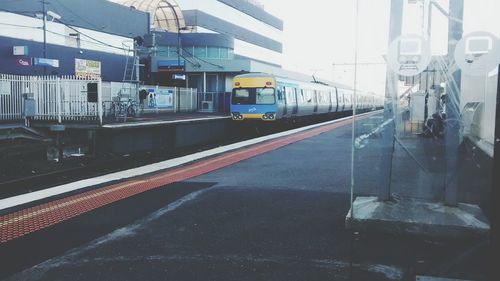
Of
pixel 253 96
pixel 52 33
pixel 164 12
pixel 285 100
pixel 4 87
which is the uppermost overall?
pixel 164 12

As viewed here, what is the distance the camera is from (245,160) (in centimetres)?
987

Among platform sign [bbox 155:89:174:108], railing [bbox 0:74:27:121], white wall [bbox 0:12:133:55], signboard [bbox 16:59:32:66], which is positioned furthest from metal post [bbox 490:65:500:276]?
signboard [bbox 16:59:32:66]

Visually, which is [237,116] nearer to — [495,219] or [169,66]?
[169,66]

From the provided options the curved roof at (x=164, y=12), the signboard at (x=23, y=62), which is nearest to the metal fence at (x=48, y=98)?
the signboard at (x=23, y=62)

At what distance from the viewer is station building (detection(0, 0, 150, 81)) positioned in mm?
29516

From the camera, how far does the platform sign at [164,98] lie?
32.1 meters

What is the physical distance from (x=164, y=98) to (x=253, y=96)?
1052 cm

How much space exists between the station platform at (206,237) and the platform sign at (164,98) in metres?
25.0

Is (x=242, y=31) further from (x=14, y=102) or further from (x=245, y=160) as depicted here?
(x=245, y=160)

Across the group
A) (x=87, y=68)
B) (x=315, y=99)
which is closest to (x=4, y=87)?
(x=87, y=68)

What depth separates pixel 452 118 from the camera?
493 cm

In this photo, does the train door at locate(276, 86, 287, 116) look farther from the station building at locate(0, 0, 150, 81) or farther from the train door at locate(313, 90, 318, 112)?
the station building at locate(0, 0, 150, 81)

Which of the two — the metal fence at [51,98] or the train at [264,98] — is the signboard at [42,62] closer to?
the metal fence at [51,98]

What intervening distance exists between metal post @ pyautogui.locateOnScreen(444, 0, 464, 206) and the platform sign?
92.2ft
